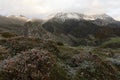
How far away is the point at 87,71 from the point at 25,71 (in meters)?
5.18

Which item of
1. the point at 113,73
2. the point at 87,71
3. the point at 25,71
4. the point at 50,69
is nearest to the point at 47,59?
the point at 50,69

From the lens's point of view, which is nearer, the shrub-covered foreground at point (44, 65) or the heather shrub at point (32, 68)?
the heather shrub at point (32, 68)

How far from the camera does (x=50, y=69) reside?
50.8 ft

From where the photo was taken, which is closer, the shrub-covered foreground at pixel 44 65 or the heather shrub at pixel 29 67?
the heather shrub at pixel 29 67

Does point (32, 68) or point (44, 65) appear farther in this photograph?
point (44, 65)

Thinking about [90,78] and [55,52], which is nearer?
[90,78]

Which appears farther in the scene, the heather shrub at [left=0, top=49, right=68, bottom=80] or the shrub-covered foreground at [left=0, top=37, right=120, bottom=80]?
the shrub-covered foreground at [left=0, top=37, right=120, bottom=80]

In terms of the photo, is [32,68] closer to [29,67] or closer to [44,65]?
[29,67]

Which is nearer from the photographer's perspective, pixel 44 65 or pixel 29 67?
pixel 29 67

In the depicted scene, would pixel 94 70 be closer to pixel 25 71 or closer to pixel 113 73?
pixel 113 73

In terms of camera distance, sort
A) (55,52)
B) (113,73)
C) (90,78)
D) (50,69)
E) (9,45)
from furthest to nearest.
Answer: (55,52), (9,45), (113,73), (90,78), (50,69)

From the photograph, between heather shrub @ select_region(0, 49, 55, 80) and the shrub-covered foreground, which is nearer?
heather shrub @ select_region(0, 49, 55, 80)

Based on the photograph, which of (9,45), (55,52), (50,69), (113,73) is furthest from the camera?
(55,52)

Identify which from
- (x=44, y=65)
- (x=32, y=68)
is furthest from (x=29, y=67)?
(x=44, y=65)
